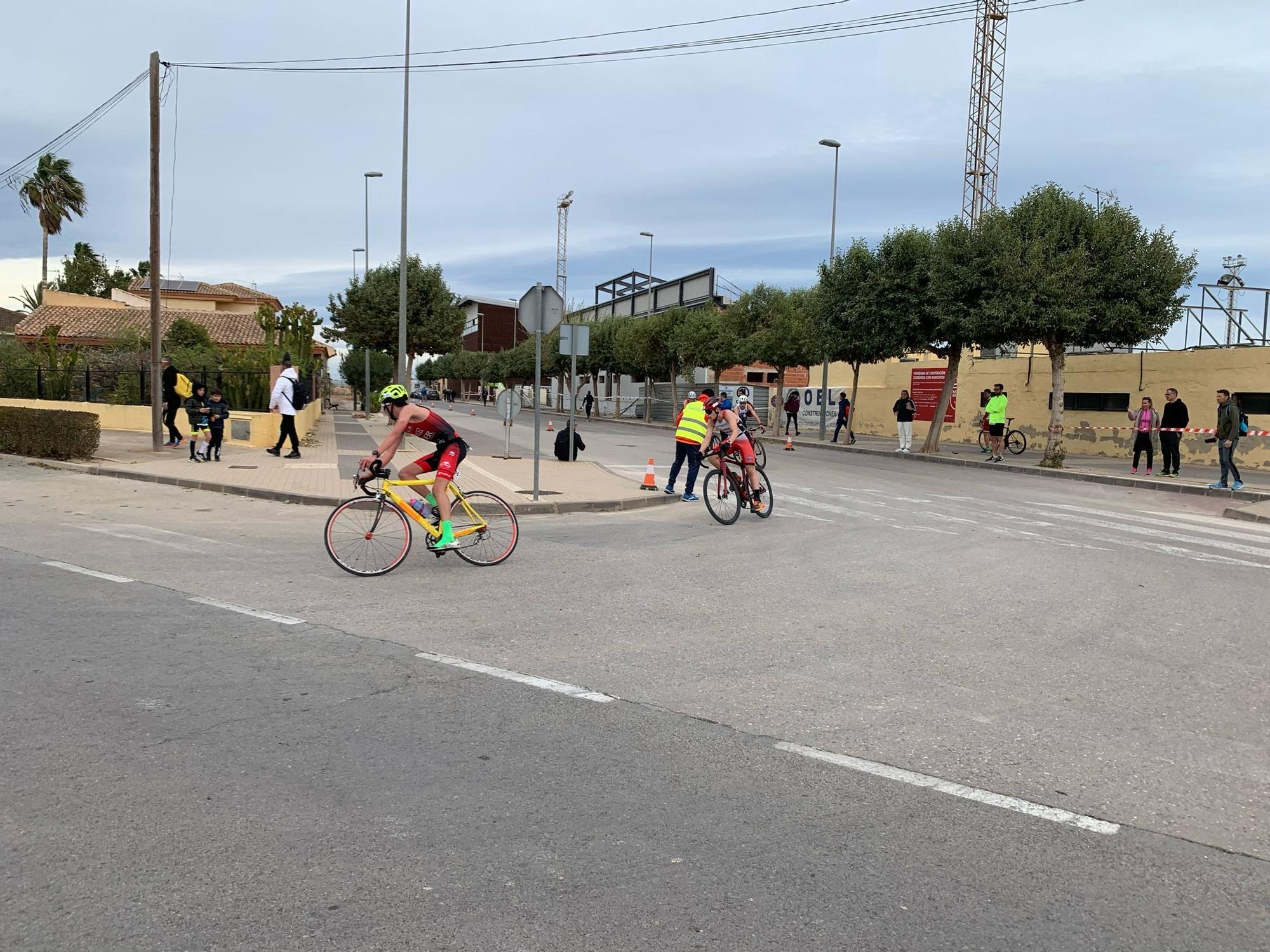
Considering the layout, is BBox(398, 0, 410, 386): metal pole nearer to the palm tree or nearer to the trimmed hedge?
the trimmed hedge

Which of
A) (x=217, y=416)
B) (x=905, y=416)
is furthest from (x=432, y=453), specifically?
(x=905, y=416)

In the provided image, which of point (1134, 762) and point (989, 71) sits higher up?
point (989, 71)

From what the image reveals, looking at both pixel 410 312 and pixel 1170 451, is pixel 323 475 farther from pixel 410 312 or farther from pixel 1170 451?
pixel 410 312

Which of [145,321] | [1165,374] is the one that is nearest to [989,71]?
[1165,374]

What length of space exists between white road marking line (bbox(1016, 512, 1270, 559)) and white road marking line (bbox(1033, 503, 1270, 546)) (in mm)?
204

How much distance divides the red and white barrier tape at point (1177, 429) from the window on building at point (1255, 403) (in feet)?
2.18

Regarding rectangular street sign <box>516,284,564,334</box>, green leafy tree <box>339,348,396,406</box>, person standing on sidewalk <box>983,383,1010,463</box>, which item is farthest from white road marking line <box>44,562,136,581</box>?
green leafy tree <box>339,348,396,406</box>

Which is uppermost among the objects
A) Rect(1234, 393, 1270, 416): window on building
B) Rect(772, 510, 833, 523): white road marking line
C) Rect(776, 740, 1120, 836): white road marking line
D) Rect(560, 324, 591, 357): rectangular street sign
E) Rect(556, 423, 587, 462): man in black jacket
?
Rect(560, 324, 591, 357): rectangular street sign

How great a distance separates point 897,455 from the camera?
2828 centimetres

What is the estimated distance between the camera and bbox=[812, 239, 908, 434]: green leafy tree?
2917 centimetres

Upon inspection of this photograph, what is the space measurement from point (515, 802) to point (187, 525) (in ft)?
28.0

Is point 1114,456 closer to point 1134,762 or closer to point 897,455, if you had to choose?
point 897,455

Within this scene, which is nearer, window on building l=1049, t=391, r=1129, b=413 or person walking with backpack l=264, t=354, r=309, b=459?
person walking with backpack l=264, t=354, r=309, b=459

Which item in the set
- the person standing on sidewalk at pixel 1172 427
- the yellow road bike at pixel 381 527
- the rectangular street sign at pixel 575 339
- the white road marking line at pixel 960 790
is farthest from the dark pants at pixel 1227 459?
the white road marking line at pixel 960 790
